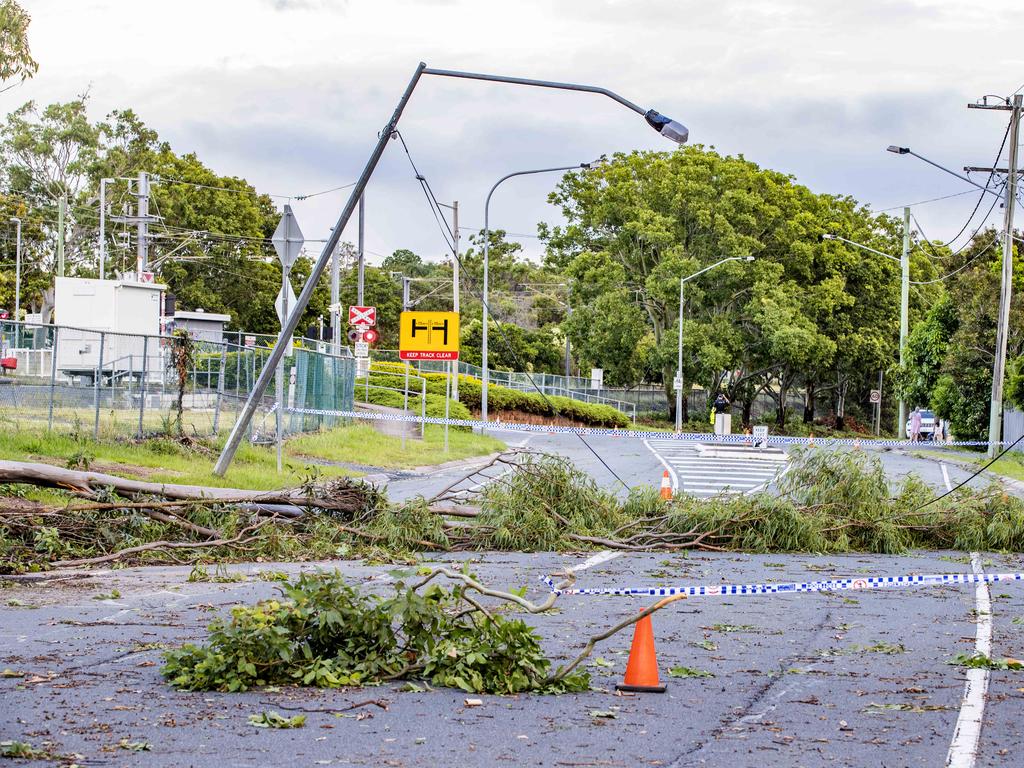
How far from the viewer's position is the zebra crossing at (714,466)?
979 inches

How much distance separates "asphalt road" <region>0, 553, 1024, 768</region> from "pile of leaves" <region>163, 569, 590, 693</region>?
0.49ft

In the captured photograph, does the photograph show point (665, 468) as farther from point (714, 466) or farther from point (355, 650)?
point (355, 650)

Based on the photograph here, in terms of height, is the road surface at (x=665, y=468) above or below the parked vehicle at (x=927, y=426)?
below

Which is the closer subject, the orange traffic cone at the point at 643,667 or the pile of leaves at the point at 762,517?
the orange traffic cone at the point at 643,667

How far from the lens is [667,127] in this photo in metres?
15.7

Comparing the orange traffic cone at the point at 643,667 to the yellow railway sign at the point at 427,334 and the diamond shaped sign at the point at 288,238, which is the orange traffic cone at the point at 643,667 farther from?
the yellow railway sign at the point at 427,334

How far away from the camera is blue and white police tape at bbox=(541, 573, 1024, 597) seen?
1025 centimetres

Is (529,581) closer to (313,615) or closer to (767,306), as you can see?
(313,615)

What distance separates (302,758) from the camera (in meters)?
5.85

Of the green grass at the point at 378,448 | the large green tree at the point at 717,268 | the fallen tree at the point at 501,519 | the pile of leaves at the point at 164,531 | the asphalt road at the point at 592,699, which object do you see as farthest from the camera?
the large green tree at the point at 717,268

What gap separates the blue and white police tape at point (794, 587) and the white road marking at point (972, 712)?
1.04 metres

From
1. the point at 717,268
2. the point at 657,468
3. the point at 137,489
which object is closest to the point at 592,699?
the point at 137,489

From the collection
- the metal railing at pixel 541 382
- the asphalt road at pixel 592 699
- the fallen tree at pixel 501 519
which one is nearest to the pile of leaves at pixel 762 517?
the fallen tree at pixel 501 519

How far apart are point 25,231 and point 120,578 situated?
6465cm
